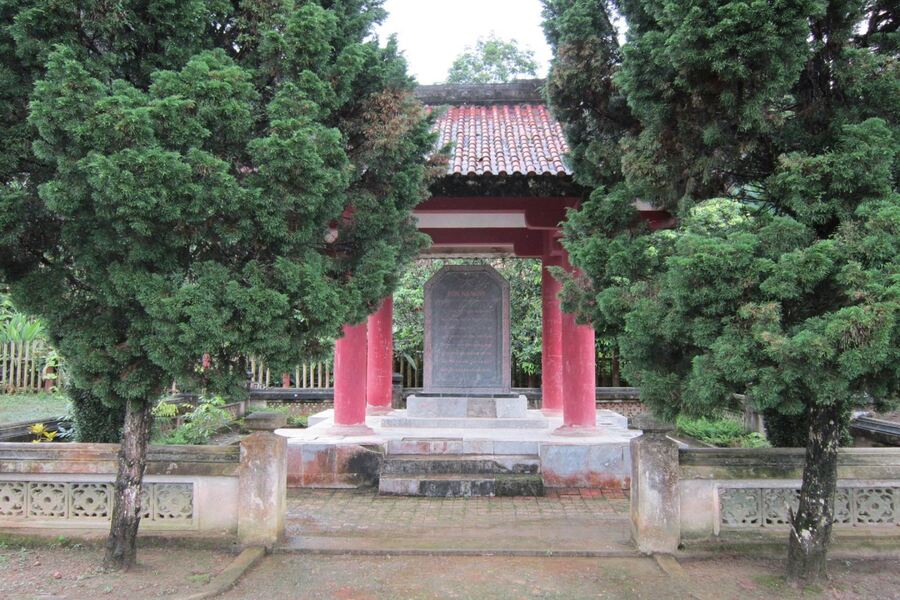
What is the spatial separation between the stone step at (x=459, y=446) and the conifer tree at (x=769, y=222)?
3.23 metres

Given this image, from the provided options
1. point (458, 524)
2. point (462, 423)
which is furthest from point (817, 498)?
point (462, 423)

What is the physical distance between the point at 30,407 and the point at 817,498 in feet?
37.0

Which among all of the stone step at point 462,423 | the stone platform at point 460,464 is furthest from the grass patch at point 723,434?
the stone step at point 462,423

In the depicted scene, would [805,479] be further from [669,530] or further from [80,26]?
[80,26]

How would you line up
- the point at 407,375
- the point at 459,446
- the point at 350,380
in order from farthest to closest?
1. the point at 407,375
2. the point at 350,380
3. the point at 459,446

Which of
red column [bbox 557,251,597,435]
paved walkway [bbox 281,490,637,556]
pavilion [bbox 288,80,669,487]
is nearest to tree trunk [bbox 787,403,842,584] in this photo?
paved walkway [bbox 281,490,637,556]

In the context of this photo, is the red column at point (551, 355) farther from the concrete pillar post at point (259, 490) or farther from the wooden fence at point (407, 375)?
the concrete pillar post at point (259, 490)

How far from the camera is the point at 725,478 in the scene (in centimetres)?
450

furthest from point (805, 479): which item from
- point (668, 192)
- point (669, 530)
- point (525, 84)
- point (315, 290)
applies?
point (525, 84)

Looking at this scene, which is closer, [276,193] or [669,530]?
[276,193]

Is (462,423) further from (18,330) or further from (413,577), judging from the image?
(18,330)

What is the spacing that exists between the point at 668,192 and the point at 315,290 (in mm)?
2434

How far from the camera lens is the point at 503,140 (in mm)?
8062

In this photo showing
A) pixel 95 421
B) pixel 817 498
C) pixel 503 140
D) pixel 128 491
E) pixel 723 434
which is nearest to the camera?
pixel 817 498
